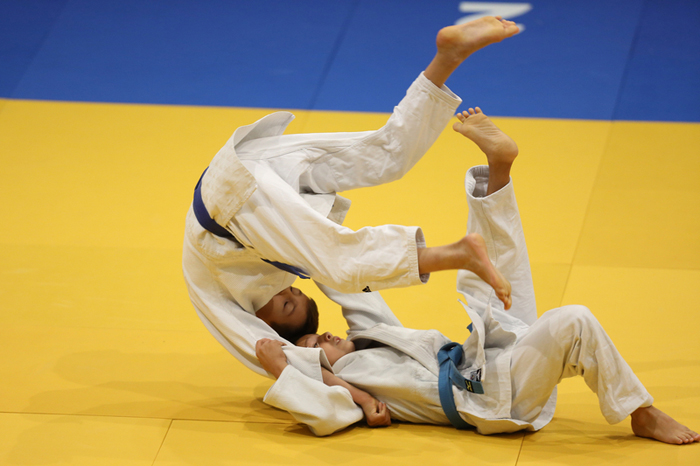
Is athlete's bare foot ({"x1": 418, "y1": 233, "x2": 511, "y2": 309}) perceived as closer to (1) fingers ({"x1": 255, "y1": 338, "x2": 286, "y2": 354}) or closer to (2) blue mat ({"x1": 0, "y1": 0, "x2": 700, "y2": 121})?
(1) fingers ({"x1": 255, "y1": 338, "x2": 286, "y2": 354})

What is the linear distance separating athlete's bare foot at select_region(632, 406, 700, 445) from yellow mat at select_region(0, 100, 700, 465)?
0.06 meters

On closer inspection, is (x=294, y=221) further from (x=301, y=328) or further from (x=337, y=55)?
(x=337, y=55)

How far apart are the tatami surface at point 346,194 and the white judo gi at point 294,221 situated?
417 mm

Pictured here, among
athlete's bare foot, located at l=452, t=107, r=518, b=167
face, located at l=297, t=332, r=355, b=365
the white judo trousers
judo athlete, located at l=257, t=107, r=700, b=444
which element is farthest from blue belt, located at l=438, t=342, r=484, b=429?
athlete's bare foot, located at l=452, t=107, r=518, b=167

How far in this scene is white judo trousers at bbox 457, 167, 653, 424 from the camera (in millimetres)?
2404

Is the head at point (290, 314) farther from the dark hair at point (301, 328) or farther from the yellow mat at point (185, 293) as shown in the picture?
the yellow mat at point (185, 293)

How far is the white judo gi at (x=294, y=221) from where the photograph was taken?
2.30m

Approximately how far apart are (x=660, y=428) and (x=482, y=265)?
856 millimetres

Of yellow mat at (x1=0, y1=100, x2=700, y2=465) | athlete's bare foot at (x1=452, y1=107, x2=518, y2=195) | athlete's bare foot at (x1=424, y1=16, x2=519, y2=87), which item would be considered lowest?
yellow mat at (x1=0, y1=100, x2=700, y2=465)

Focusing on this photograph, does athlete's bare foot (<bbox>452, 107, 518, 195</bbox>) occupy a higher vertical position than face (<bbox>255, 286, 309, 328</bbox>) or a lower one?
higher

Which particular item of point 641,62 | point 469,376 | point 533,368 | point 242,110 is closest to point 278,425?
point 469,376

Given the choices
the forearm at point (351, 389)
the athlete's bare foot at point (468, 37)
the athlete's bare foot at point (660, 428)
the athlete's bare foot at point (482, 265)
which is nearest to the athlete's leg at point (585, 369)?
the athlete's bare foot at point (660, 428)

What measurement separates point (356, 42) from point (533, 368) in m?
4.22

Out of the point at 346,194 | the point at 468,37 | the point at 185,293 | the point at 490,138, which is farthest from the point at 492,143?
the point at 346,194
